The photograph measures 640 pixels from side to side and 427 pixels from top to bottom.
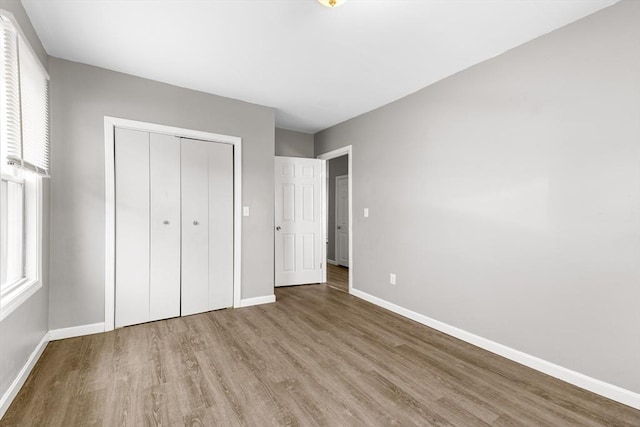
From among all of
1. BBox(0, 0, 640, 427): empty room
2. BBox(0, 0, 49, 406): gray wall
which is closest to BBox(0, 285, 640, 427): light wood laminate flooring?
BBox(0, 0, 640, 427): empty room

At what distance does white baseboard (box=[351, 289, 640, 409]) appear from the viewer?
1.79 meters

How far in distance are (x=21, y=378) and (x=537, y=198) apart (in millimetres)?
3889

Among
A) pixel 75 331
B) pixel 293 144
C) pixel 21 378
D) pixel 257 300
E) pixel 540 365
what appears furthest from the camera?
pixel 293 144

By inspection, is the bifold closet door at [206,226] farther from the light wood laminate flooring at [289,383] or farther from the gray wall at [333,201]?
the gray wall at [333,201]

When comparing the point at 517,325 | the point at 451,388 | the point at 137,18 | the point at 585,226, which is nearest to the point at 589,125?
the point at 585,226

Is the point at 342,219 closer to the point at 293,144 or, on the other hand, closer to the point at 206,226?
the point at 293,144

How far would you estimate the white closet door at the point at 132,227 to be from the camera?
2828 mm

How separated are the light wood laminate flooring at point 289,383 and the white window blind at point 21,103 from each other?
1.51 meters

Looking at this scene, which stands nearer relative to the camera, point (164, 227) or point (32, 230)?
point (32, 230)

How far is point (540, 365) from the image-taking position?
7.06ft

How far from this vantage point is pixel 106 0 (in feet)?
6.06

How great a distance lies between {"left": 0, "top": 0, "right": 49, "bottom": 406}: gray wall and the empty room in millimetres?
27

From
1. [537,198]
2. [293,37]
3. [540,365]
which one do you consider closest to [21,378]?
[293,37]

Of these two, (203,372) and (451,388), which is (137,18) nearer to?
(203,372)
